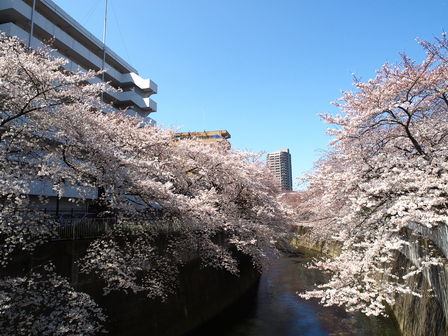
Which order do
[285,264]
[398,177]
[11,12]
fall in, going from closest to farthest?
1. [398,177]
2. [11,12]
3. [285,264]

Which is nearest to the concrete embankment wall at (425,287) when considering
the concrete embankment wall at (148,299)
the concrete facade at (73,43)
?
the concrete embankment wall at (148,299)

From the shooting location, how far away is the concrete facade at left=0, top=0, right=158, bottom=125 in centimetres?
2227

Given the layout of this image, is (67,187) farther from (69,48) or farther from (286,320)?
(69,48)

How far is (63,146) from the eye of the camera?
9.32 metres

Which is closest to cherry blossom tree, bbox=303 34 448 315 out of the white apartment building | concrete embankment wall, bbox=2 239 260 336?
concrete embankment wall, bbox=2 239 260 336

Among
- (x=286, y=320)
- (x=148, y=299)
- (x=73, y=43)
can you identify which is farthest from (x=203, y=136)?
(x=148, y=299)

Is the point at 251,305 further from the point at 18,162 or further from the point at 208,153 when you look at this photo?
the point at 18,162

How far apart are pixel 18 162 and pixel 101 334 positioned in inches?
235

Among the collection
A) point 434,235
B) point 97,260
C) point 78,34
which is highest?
point 78,34

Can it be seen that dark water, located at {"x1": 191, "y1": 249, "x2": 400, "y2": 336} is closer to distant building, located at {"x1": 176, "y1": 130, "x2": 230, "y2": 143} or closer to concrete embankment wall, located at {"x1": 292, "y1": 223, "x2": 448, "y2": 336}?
concrete embankment wall, located at {"x1": 292, "y1": 223, "x2": 448, "y2": 336}

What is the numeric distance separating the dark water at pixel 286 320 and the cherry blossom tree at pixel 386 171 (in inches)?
229

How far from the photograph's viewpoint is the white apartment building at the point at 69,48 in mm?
21500

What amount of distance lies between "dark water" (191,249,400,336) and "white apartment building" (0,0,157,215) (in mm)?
9444

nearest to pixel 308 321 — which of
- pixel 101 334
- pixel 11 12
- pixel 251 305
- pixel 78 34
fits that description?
pixel 251 305
